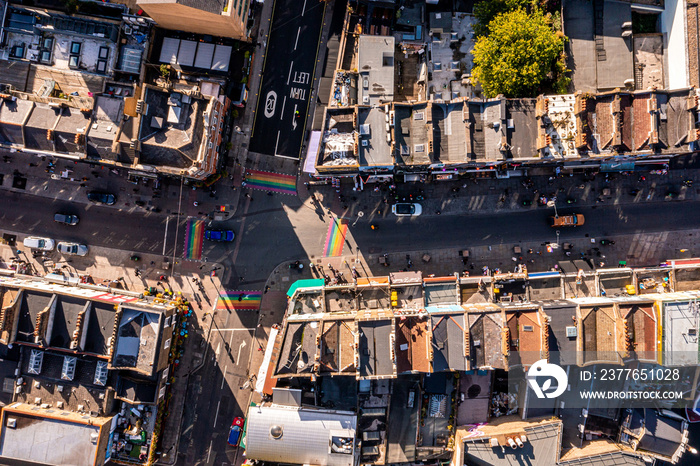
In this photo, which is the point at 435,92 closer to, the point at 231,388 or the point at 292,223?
the point at 292,223

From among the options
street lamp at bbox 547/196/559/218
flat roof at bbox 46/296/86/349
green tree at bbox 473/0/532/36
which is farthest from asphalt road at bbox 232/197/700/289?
green tree at bbox 473/0/532/36

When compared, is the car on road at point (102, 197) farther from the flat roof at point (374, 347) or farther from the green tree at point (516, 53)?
the green tree at point (516, 53)

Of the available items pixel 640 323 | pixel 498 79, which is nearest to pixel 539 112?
pixel 498 79

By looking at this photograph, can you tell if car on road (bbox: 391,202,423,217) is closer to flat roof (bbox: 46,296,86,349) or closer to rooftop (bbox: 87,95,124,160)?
rooftop (bbox: 87,95,124,160)

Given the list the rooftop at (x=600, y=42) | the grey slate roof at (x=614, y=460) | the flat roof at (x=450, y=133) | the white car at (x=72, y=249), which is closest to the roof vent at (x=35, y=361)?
the white car at (x=72, y=249)

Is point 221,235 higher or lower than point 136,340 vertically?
higher

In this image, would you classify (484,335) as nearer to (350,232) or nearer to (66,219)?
(350,232)

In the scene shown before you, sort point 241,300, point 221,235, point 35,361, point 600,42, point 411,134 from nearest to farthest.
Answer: point 411,134
point 35,361
point 600,42
point 221,235
point 241,300

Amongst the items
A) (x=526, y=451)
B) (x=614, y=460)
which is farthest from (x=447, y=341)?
(x=614, y=460)
